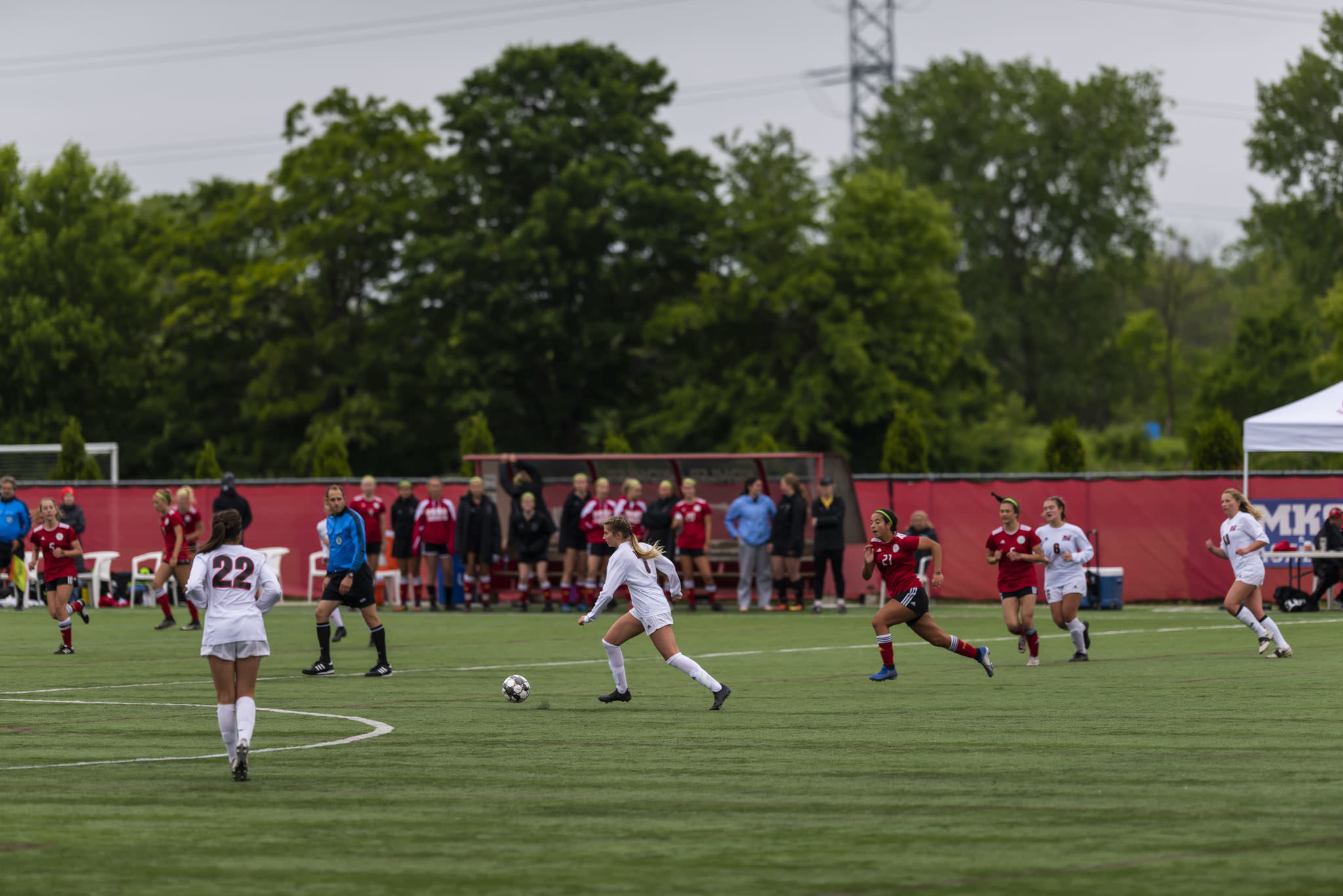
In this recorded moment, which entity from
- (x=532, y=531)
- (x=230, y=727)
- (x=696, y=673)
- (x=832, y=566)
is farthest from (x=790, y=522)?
(x=230, y=727)

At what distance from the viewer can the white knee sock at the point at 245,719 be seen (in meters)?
9.95

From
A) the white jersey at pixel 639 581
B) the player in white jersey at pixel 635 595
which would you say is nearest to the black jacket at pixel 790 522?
the player in white jersey at pixel 635 595

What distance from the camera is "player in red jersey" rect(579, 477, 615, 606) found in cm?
2700

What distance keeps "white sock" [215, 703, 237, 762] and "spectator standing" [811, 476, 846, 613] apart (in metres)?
17.1

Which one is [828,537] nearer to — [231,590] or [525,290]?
[231,590]

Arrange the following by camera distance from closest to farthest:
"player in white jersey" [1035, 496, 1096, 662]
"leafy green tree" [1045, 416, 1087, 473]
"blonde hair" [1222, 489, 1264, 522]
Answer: "player in white jersey" [1035, 496, 1096, 662]
"blonde hair" [1222, 489, 1264, 522]
"leafy green tree" [1045, 416, 1087, 473]

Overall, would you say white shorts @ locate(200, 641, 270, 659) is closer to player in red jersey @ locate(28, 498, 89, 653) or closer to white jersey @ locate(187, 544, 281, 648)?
white jersey @ locate(187, 544, 281, 648)

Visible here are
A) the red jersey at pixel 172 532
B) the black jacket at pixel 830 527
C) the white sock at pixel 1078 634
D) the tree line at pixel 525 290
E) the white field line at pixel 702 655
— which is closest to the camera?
the white field line at pixel 702 655

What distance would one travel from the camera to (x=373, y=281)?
52.5 m

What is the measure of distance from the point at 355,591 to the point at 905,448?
20.7m

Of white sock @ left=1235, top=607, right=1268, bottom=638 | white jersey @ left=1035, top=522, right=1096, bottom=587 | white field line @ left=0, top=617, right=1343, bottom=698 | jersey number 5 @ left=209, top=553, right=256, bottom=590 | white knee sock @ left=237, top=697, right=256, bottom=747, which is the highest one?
jersey number 5 @ left=209, top=553, right=256, bottom=590

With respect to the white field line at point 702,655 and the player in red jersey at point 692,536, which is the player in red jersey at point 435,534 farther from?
the white field line at point 702,655

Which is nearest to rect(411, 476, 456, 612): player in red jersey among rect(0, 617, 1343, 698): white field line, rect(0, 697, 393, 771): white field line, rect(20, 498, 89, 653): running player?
rect(20, 498, 89, 653): running player

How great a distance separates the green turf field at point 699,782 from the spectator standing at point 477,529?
33.1ft
